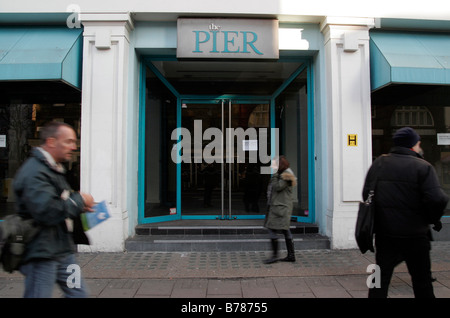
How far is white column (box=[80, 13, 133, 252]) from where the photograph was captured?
533 centimetres

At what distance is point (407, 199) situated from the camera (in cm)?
256

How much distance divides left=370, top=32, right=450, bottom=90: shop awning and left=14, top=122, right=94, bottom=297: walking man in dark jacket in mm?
5131

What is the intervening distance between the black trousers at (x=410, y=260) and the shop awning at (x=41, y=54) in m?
5.19

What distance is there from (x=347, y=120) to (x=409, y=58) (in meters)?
1.49

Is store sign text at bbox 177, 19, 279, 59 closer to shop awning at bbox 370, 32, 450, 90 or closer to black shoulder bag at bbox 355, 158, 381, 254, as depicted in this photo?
shop awning at bbox 370, 32, 450, 90

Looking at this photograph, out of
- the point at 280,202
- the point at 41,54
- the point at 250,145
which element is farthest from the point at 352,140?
the point at 41,54

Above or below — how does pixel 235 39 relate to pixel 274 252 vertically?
above

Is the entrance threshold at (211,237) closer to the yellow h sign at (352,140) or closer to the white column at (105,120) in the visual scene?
the white column at (105,120)

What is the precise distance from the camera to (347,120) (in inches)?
219

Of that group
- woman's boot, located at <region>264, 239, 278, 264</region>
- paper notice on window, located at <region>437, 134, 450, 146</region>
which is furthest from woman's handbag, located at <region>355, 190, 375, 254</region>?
paper notice on window, located at <region>437, 134, 450, 146</region>

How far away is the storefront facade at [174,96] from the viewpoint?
5414mm

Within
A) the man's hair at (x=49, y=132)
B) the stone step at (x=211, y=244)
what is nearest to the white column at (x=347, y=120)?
the stone step at (x=211, y=244)

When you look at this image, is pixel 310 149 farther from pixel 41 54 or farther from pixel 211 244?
pixel 41 54

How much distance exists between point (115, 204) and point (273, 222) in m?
2.83
